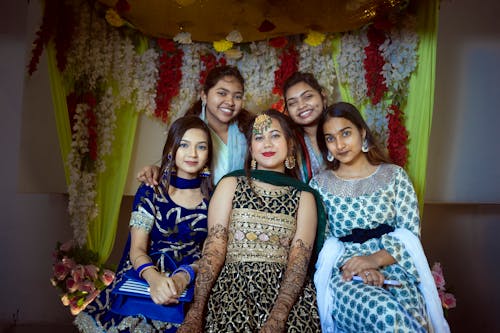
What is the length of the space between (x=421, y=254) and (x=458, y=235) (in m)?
2.85

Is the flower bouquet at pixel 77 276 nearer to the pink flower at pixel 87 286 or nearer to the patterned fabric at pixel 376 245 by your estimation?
the pink flower at pixel 87 286

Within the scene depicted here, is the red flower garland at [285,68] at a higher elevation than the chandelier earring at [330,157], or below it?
higher

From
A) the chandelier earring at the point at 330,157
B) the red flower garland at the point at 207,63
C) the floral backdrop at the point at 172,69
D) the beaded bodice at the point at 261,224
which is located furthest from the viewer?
the red flower garland at the point at 207,63

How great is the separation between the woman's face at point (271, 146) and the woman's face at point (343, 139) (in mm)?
340

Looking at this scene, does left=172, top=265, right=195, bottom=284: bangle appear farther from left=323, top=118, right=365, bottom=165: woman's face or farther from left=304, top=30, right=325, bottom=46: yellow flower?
left=304, top=30, right=325, bottom=46: yellow flower

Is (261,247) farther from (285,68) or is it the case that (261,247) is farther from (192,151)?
(285,68)

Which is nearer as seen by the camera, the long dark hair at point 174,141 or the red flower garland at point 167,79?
the long dark hair at point 174,141

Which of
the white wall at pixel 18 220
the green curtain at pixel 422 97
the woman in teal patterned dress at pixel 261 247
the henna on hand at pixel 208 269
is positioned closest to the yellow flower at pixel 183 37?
the white wall at pixel 18 220

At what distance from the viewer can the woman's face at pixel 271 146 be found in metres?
2.92

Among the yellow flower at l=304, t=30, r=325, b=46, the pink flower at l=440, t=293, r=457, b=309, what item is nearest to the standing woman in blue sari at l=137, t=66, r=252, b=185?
the yellow flower at l=304, t=30, r=325, b=46

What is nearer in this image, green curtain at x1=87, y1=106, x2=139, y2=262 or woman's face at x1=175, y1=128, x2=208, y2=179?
woman's face at x1=175, y1=128, x2=208, y2=179

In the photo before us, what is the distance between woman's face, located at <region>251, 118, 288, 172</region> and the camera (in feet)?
9.59

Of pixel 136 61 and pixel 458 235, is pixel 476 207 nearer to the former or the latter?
pixel 458 235

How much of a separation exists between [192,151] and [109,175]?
1.60m
